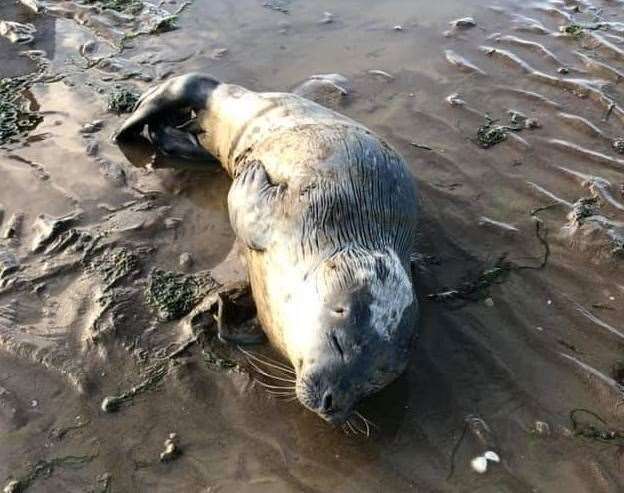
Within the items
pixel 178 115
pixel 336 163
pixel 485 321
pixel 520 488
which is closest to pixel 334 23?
pixel 178 115

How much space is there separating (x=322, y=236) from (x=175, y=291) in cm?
113

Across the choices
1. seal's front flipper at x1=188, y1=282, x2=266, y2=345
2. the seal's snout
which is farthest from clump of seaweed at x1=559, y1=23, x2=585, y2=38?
the seal's snout

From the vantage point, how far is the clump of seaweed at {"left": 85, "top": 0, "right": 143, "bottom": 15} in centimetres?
785

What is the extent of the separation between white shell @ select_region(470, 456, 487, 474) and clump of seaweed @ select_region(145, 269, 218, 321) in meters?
1.93

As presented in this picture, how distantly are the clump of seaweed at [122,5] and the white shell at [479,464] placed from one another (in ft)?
20.5

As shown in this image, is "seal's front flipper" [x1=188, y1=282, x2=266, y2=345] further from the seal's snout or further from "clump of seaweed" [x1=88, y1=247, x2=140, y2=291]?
the seal's snout

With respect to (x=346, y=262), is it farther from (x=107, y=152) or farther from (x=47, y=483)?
(x=107, y=152)

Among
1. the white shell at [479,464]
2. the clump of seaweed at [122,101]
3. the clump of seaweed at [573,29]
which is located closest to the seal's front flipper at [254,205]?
the white shell at [479,464]

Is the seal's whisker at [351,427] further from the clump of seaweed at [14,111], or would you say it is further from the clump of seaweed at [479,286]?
the clump of seaweed at [14,111]

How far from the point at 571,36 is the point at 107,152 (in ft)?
16.3

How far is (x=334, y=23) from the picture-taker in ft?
25.8

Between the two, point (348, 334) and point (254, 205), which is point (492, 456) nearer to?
point (348, 334)

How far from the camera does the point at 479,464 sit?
368cm

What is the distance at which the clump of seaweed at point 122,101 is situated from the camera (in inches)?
248
